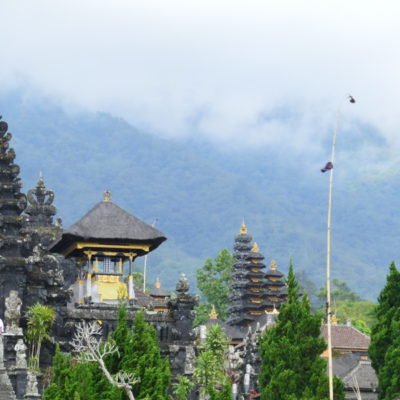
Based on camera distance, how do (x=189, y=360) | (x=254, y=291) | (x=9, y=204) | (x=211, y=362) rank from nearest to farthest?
(x=211, y=362) < (x=189, y=360) < (x=9, y=204) < (x=254, y=291)

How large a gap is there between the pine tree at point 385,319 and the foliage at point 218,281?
57320 millimetres

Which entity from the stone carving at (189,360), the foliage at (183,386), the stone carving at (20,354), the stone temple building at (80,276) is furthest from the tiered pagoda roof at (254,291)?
the stone carving at (20,354)

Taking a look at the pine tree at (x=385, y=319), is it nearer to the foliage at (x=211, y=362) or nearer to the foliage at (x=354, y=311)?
the foliage at (x=211, y=362)

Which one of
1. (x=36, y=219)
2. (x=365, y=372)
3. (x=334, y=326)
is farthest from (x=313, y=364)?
(x=334, y=326)

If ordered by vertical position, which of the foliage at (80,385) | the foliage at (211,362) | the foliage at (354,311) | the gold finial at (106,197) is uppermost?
the foliage at (354,311)

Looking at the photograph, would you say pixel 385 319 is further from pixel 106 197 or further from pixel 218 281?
pixel 218 281

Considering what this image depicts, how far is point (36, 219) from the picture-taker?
200 feet

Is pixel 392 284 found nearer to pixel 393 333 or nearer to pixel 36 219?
pixel 393 333

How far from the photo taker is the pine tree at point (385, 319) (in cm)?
3569

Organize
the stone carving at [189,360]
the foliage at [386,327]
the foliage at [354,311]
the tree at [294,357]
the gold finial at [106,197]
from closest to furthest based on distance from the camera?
the tree at [294,357] < the foliage at [386,327] < the stone carving at [189,360] < the gold finial at [106,197] < the foliage at [354,311]

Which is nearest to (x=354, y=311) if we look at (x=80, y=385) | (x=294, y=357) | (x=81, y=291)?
(x=81, y=291)

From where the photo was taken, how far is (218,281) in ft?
314

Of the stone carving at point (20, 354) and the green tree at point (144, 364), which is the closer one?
the green tree at point (144, 364)

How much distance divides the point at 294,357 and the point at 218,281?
204 ft
